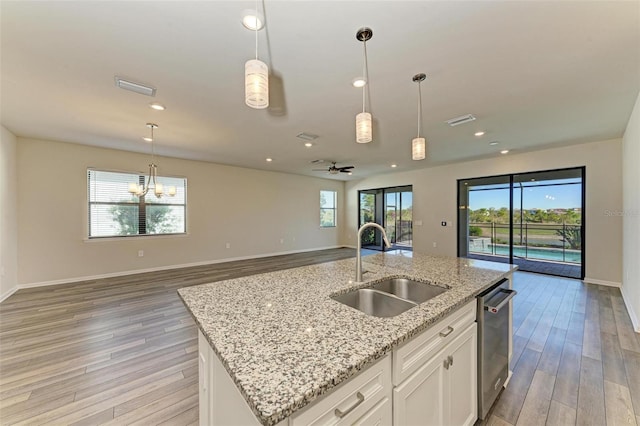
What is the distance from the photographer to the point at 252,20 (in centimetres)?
162

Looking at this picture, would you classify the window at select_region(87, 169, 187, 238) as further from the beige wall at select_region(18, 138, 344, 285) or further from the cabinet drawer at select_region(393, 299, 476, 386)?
the cabinet drawer at select_region(393, 299, 476, 386)

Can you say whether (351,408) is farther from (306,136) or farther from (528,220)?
(528,220)

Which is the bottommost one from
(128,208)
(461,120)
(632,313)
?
(632,313)

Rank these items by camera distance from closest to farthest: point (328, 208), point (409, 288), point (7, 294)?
1. point (409, 288)
2. point (7, 294)
3. point (328, 208)

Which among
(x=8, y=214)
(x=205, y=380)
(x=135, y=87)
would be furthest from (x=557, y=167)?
(x=8, y=214)

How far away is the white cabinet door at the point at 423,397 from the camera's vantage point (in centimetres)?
99

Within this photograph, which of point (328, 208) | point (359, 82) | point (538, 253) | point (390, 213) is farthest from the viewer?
point (328, 208)

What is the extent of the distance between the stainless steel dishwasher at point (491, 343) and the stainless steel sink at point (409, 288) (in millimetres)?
294

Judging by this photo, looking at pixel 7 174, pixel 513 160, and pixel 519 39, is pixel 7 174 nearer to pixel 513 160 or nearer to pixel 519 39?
pixel 519 39

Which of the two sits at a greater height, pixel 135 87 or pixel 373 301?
pixel 135 87

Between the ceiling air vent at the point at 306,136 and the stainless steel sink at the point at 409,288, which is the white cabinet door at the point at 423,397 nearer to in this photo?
the stainless steel sink at the point at 409,288

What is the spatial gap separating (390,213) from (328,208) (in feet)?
7.12

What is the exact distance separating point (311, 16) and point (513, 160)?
573cm

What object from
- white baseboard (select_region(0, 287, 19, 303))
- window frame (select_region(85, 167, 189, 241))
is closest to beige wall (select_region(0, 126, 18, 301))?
white baseboard (select_region(0, 287, 19, 303))
